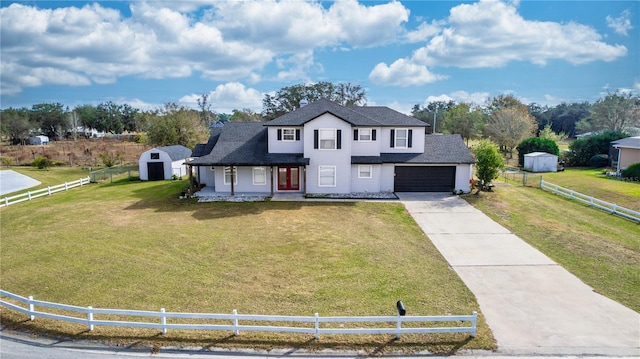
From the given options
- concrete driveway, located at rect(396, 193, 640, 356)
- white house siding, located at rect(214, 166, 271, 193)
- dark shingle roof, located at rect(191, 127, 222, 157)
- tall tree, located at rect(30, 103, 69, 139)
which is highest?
tall tree, located at rect(30, 103, 69, 139)

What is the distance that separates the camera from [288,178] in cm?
2830

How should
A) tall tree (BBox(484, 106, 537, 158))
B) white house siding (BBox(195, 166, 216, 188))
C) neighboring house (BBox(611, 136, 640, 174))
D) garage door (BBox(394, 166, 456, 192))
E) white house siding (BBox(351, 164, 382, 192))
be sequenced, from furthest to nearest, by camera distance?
tall tree (BBox(484, 106, 537, 158)) → neighboring house (BBox(611, 136, 640, 174)) → white house siding (BBox(195, 166, 216, 188)) → garage door (BBox(394, 166, 456, 192)) → white house siding (BBox(351, 164, 382, 192))

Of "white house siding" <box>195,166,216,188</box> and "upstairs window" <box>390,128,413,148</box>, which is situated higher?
"upstairs window" <box>390,128,413,148</box>

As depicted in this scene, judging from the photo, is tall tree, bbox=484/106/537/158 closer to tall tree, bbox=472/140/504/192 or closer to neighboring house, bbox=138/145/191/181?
tall tree, bbox=472/140/504/192

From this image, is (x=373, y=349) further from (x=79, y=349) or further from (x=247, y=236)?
(x=247, y=236)

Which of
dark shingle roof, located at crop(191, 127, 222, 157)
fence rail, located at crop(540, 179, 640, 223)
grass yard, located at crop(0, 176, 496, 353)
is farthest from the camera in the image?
dark shingle roof, located at crop(191, 127, 222, 157)

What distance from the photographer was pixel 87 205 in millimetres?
26219

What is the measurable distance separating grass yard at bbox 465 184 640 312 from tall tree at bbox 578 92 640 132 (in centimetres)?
3241

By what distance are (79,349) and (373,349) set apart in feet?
24.7

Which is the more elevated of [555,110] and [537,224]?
[555,110]

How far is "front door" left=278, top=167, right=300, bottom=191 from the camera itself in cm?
2816

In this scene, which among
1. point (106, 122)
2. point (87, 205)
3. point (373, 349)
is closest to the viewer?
Result: point (373, 349)

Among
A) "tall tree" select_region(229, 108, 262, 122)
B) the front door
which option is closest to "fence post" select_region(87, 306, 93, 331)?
the front door

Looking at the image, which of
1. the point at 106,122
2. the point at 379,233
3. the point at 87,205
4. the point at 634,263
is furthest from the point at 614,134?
the point at 106,122
